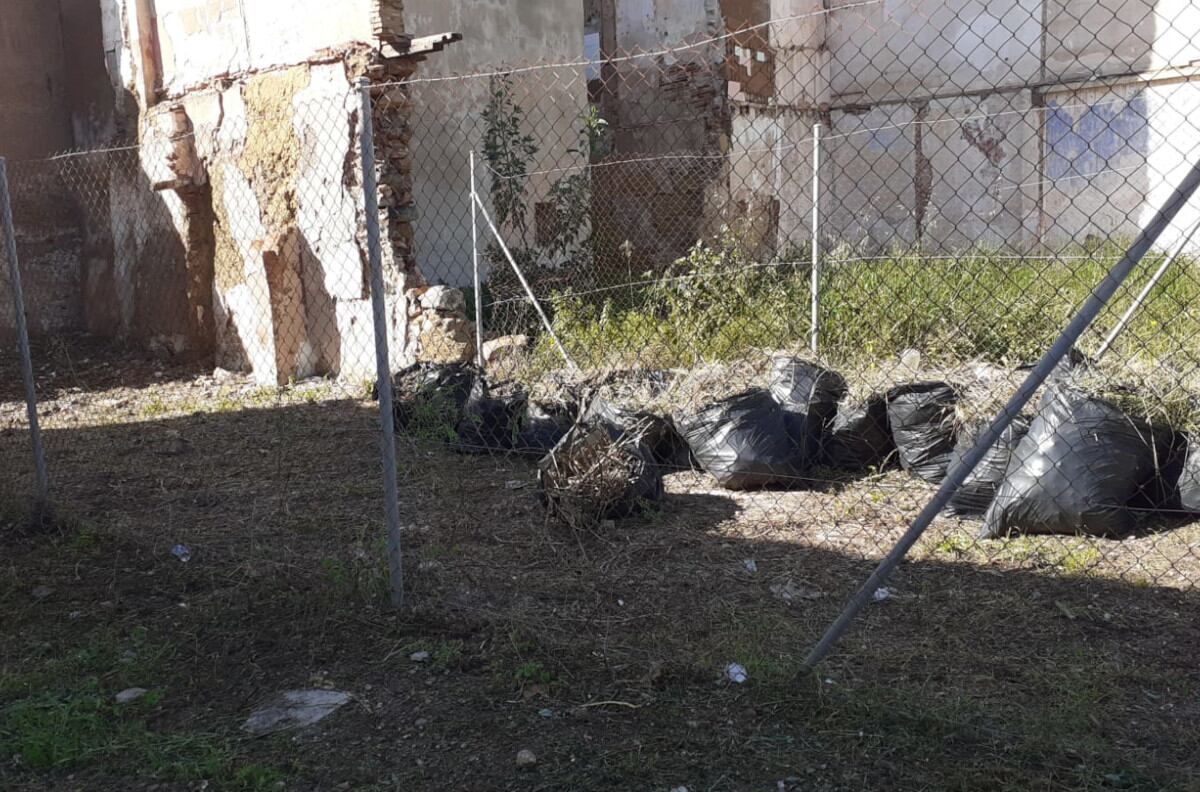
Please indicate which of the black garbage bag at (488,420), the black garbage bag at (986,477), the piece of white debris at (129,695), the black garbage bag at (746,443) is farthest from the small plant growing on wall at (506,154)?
the piece of white debris at (129,695)

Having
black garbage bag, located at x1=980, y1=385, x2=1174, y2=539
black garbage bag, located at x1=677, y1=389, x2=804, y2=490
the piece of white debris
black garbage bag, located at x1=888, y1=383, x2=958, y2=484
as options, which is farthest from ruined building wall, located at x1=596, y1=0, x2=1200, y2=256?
the piece of white debris

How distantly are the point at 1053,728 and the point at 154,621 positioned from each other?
2.86m

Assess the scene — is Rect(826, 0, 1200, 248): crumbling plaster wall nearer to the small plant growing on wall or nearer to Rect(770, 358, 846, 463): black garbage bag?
the small plant growing on wall

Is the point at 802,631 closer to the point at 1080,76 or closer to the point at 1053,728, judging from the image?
the point at 1053,728

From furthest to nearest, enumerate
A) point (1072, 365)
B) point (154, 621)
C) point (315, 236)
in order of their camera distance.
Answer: point (315, 236), point (1072, 365), point (154, 621)

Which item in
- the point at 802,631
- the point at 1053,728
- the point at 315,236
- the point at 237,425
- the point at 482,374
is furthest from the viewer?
the point at 315,236

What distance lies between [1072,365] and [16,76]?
34.0 ft

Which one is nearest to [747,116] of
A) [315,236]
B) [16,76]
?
[315,236]

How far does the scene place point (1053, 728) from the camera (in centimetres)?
251

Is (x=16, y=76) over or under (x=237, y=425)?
over

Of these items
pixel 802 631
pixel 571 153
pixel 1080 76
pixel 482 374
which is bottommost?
pixel 802 631

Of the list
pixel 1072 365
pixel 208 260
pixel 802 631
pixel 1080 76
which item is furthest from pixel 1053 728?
pixel 1080 76

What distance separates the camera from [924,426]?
4.73 metres

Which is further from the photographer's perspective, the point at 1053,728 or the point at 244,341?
the point at 244,341
